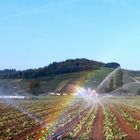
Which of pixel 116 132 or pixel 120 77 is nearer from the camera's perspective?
pixel 116 132

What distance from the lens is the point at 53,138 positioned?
25766 mm

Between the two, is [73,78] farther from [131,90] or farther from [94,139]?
[94,139]

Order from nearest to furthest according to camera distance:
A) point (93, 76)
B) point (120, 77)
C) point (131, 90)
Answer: point (120, 77), point (131, 90), point (93, 76)

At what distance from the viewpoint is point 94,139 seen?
2622 cm

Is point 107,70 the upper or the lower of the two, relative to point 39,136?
upper

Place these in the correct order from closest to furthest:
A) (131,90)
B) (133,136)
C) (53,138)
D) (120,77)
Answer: (53,138) < (133,136) < (120,77) < (131,90)

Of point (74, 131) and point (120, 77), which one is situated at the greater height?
point (120, 77)

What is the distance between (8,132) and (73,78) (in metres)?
167

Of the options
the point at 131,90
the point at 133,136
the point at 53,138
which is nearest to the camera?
the point at 53,138

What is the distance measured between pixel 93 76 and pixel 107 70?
9924 millimetres

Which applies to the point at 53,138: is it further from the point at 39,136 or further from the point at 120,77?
the point at 120,77

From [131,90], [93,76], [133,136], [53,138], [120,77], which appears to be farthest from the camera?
[93,76]

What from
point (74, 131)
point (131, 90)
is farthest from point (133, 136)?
point (131, 90)

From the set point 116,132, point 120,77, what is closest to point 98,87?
point 120,77
